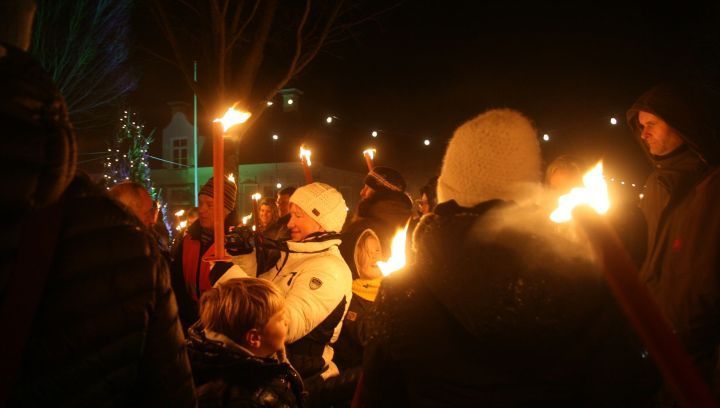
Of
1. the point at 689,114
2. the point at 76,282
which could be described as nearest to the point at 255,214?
the point at 689,114

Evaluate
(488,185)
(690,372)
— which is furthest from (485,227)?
(690,372)

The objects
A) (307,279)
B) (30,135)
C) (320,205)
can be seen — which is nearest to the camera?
(30,135)

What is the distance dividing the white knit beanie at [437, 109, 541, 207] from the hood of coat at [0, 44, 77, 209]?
4.49ft

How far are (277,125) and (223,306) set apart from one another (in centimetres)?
3416

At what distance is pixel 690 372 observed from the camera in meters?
1.36

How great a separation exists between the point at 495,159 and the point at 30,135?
150cm

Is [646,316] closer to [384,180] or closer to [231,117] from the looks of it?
[231,117]

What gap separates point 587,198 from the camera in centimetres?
171

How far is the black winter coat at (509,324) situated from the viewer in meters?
1.70

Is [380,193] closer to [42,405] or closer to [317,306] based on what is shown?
[317,306]

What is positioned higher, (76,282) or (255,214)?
(76,282)

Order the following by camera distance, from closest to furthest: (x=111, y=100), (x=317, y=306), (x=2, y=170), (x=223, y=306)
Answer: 1. (x=2, y=170)
2. (x=223, y=306)
3. (x=317, y=306)
4. (x=111, y=100)

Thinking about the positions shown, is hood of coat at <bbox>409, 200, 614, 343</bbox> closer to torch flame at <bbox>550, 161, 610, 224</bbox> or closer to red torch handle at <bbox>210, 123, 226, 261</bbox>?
torch flame at <bbox>550, 161, 610, 224</bbox>

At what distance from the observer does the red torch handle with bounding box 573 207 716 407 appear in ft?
4.44
